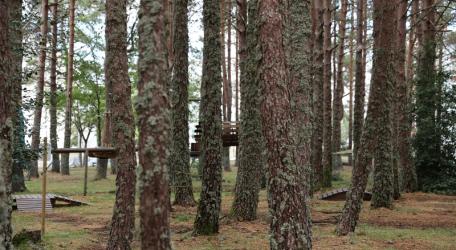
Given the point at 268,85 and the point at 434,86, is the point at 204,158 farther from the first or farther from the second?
the point at 434,86

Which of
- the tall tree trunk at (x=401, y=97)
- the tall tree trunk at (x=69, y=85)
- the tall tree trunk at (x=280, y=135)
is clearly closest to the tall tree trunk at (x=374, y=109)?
the tall tree trunk at (x=280, y=135)

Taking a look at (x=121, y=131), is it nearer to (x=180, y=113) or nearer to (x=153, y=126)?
(x=153, y=126)

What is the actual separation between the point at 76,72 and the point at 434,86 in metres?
19.6

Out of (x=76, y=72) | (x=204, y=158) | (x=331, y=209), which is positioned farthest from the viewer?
(x=76, y=72)

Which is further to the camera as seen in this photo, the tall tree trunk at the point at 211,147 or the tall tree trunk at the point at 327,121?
the tall tree trunk at the point at 327,121

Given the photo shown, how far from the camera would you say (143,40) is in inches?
171

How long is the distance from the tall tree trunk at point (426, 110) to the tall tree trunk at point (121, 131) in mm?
15255

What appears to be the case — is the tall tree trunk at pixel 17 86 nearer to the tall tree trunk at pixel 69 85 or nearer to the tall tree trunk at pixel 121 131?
the tall tree trunk at pixel 121 131

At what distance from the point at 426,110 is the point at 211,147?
527 inches

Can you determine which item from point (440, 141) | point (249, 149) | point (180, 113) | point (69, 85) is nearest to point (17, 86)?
point (249, 149)

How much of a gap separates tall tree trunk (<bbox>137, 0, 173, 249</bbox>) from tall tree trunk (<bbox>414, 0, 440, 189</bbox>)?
17.0m

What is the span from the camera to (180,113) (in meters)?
13.3

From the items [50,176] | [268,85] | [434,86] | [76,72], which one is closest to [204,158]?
[268,85]

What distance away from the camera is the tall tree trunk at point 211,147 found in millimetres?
8922
